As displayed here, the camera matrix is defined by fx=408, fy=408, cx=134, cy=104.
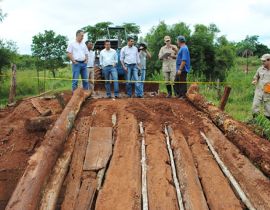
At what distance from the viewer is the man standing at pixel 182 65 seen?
917 cm

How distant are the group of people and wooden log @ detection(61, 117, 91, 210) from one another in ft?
10.7

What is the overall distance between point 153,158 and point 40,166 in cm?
150

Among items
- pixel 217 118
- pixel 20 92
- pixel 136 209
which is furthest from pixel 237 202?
pixel 20 92

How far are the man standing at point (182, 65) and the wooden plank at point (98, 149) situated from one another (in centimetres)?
329

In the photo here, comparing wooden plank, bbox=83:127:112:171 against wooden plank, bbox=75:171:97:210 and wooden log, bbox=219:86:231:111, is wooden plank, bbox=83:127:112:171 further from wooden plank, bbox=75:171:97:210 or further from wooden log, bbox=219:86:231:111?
wooden log, bbox=219:86:231:111

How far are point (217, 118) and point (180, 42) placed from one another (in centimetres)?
307

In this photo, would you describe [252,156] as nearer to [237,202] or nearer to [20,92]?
[237,202]

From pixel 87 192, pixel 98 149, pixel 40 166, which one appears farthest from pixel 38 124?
pixel 87 192

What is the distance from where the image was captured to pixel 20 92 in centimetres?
2488

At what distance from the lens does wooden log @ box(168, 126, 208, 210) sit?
4.32 m

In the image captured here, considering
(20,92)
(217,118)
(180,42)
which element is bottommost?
(20,92)

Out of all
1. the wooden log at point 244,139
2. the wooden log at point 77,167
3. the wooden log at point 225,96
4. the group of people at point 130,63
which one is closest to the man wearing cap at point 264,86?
the wooden log at point 225,96

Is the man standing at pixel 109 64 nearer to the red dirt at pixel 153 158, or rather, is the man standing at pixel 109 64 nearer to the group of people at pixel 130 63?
the group of people at pixel 130 63

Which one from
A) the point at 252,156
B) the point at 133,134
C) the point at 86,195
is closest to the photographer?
the point at 86,195
